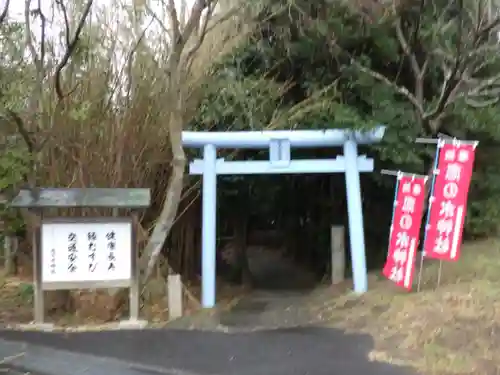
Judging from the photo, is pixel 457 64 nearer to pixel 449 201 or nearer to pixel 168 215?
pixel 449 201

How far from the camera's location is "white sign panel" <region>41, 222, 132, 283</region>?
8.34 meters

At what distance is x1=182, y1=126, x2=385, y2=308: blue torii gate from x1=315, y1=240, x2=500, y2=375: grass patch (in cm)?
107

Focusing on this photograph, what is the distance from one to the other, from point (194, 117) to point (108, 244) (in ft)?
11.7

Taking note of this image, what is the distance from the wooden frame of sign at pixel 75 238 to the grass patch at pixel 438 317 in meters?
2.83

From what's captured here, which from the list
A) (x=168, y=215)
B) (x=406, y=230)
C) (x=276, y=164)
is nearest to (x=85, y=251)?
(x=168, y=215)

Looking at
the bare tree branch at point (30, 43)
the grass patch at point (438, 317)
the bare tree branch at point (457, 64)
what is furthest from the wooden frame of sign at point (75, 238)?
the bare tree branch at point (457, 64)

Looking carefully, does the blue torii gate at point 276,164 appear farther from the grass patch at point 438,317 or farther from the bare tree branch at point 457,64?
the bare tree branch at point 457,64

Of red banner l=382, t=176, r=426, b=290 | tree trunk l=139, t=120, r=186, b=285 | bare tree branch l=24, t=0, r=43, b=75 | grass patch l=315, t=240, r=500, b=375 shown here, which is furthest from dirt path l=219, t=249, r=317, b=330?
bare tree branch l=24, t=0, r=43, b=75

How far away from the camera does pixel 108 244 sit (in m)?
8.53

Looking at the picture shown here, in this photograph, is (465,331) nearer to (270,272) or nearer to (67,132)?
(67,132)

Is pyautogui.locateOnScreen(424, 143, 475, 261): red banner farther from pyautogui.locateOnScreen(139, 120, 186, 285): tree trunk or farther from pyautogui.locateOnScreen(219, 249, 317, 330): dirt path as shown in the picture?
pyautogui.locateOnScreen(139, 120, 186, 285): tree trunk

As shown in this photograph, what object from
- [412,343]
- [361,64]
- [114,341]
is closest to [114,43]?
[361,64]

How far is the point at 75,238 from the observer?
8445 millimetres

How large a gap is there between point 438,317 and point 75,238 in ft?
15.5
